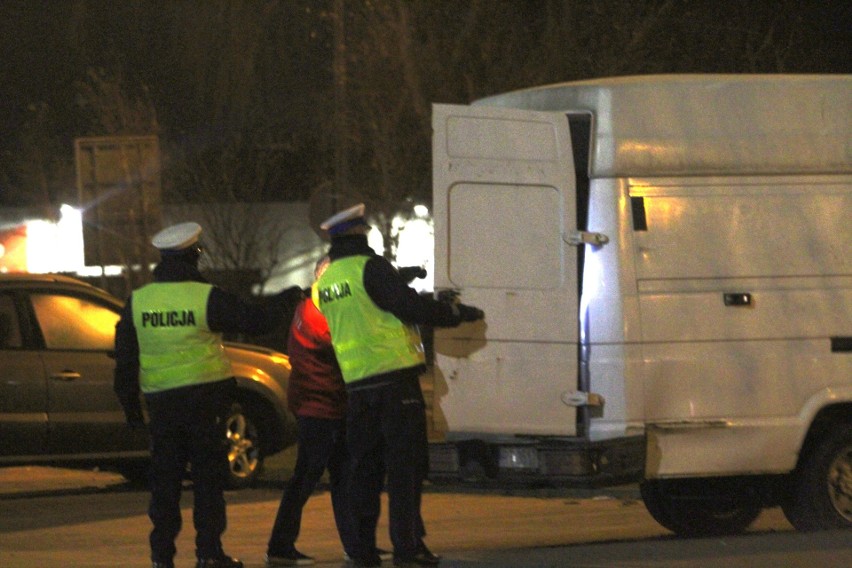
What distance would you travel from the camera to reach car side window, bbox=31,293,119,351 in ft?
37.6

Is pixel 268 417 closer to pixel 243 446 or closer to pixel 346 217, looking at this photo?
pixel 243 446

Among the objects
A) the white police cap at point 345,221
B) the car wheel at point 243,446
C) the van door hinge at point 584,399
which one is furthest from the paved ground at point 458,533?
the white police cap at point 345,221

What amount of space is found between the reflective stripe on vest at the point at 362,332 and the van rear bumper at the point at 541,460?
2.83 feet

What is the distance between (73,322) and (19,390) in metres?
0.75

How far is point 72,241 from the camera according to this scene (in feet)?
87.1

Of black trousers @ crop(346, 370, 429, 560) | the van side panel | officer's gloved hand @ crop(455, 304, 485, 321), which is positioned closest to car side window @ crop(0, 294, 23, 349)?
black trousers @ crop(346, 370, 429, 560)

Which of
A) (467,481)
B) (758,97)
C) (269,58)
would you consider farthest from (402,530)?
(269,58)

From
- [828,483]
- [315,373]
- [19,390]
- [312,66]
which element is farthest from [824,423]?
[312,66]

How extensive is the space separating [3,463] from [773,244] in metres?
6.15

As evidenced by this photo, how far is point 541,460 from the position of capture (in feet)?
25.2

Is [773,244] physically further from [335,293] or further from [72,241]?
[72,241]

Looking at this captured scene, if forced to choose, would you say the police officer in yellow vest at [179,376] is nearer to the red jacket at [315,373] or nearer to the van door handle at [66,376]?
the red jacket at [315,373]

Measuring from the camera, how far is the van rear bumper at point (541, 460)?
7.61 meters

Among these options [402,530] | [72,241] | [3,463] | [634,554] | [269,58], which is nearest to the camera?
[402,530]
